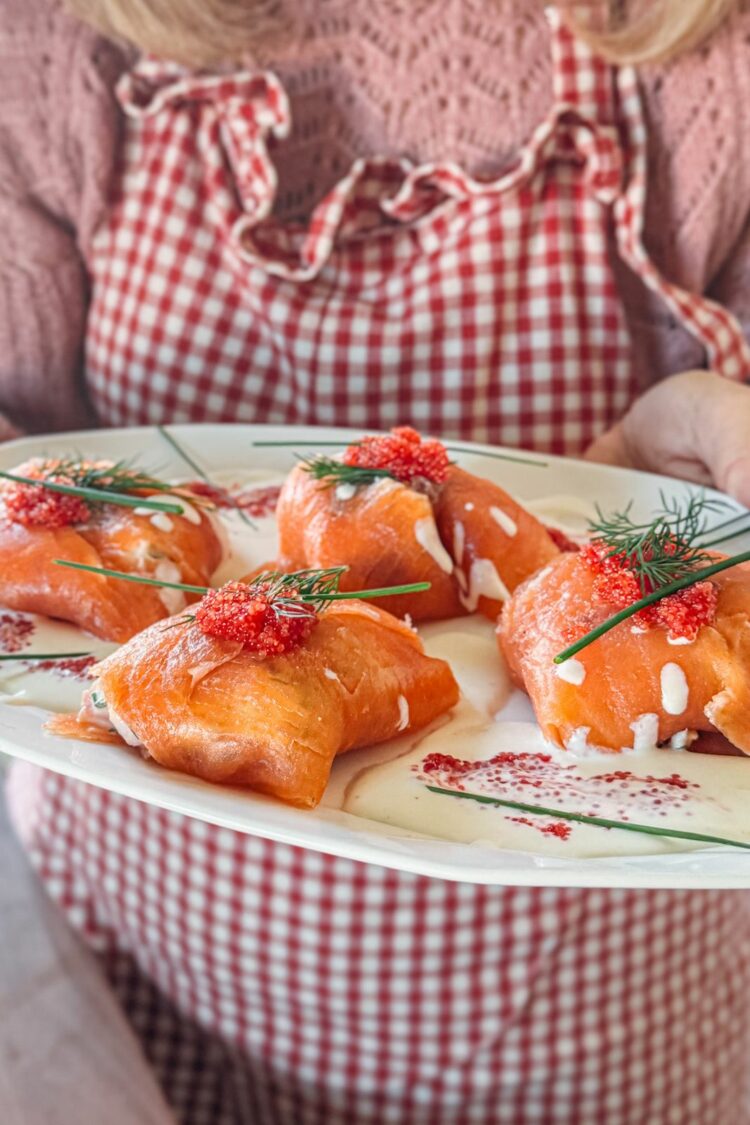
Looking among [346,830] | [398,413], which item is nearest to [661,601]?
[346,830]

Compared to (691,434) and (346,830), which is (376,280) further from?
(346,830)

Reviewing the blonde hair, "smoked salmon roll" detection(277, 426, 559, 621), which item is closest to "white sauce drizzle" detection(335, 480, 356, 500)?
"smoked salmon roll" detection(277, 426, 559, 621)

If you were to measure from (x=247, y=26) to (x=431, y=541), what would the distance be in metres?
0.82

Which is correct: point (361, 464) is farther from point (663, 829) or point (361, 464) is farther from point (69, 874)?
point (69, 874)

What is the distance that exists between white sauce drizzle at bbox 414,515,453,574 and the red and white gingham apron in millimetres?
518

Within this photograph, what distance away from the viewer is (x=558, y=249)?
4.61 feet

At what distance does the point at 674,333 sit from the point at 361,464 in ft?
2.06

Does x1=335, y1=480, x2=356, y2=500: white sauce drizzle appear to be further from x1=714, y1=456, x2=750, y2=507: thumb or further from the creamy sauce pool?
x1=714, y1=456, x2=750, y2=507: thumb

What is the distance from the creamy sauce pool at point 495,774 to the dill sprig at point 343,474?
0.52 ft

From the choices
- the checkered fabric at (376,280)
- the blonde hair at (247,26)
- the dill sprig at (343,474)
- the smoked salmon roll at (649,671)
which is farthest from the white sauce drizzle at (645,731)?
the blonde hair at (247,26)

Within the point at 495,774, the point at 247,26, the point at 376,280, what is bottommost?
the point at 495,774

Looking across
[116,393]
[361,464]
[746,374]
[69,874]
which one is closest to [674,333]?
[746,374]

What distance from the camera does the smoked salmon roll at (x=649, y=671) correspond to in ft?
2.54

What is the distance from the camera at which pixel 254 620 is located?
0.78 m
